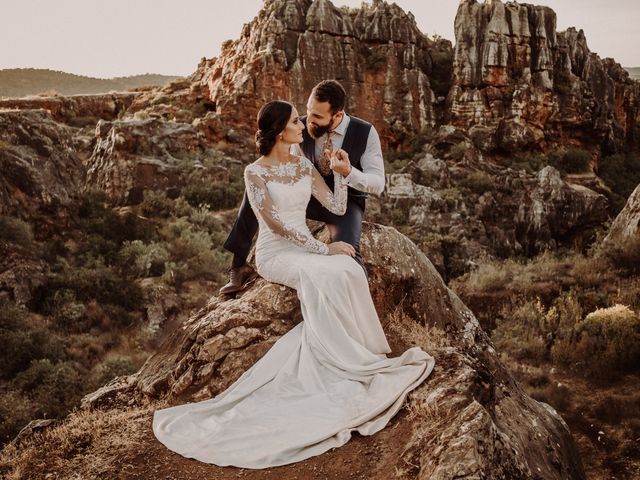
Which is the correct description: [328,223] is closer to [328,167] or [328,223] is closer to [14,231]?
[328,167]

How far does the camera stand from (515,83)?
88.3 ft

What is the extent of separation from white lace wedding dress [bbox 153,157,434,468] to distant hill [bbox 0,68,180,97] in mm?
44294

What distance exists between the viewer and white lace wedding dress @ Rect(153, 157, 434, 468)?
3373 mm

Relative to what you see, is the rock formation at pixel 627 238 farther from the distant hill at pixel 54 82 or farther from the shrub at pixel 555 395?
the distant hill at pixel 54 82

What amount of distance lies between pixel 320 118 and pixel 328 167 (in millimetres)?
464

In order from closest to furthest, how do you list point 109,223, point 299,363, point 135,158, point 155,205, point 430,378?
point 430,378
point 299,363
point 109,223
point 155,205
point 135,158

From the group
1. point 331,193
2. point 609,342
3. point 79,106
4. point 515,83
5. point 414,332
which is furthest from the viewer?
point 515,83

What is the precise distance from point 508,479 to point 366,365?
1.21 meters

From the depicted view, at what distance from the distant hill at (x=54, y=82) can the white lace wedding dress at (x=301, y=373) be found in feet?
145

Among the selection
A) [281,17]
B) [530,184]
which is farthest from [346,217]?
[281,17]

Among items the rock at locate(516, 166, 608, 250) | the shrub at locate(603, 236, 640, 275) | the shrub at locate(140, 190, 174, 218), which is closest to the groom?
the shrub at locate(603, 236, 640, 275)

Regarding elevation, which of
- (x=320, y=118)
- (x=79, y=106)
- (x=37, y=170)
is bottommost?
(x=37, y=170)

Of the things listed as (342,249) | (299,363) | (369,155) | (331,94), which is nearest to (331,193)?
(369,155)

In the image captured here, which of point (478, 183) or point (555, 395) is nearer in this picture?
point (555, 395)
